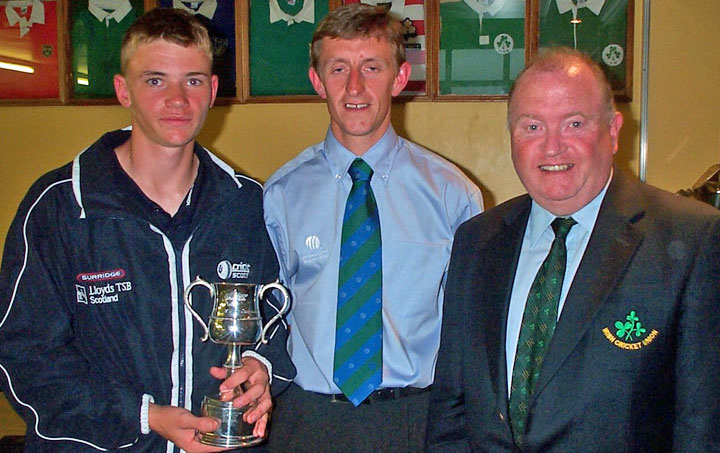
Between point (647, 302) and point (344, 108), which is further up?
point (344, 108)

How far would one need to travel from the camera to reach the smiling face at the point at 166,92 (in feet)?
6.73

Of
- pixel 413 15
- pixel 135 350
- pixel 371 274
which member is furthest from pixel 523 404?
pixel 413 15

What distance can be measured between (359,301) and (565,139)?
2.59 feet

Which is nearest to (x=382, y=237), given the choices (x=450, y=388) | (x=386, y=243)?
(x=386, y=243)

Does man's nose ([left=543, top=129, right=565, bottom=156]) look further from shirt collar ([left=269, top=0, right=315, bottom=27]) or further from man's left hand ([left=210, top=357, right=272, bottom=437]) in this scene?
shirt collar ([left=269, top=0, right=315, bottom=27])

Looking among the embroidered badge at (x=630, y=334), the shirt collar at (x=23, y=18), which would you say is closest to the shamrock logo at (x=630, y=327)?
the embroidered badge at (x=630, y=334)

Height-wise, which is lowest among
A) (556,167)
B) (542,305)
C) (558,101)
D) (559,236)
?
(542,305)

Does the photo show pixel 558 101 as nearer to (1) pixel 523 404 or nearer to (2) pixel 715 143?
(1) pixel 523 404

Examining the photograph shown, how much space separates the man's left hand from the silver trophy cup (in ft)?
0.05

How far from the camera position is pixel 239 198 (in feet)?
7.34

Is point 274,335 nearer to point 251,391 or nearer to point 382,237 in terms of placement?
point 251,391

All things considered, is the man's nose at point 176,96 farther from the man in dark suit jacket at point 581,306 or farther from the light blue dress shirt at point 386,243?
the man in dark suit jacket at point 581,306

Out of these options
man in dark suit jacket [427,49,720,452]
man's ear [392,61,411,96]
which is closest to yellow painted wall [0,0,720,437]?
man's ear [392,61,411,96]

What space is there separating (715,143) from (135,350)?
4278 millimetres
